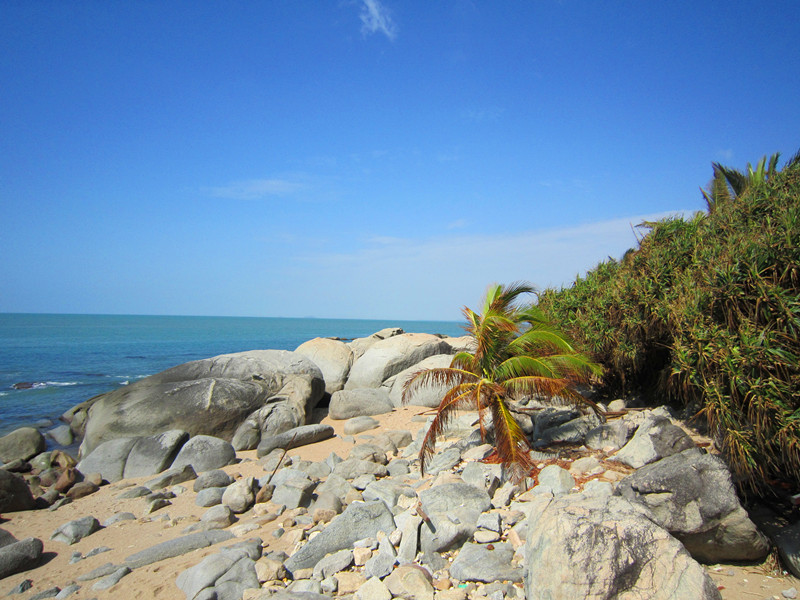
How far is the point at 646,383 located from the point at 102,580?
1094 centimetres

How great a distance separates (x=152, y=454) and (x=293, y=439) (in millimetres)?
3776

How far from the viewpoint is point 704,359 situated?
6027mm

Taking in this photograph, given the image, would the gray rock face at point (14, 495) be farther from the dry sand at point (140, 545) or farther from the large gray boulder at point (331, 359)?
the large gray boulder at point (331, 359)

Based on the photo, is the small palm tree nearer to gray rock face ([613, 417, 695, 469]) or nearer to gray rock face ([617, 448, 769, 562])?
gray rock face ([613, 417, 695, 469])

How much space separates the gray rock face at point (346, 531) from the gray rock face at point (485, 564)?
1.60 metres

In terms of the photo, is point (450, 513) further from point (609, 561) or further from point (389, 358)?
point (389, 358)

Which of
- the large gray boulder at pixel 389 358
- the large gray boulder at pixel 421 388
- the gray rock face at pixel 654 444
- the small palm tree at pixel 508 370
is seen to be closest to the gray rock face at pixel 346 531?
the small palm tree at pixel 508 370

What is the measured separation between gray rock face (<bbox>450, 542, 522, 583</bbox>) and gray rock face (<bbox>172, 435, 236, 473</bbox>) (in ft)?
29.0

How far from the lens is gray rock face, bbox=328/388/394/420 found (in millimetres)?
15961

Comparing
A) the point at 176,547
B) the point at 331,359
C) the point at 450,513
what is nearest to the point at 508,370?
the point at 450,513

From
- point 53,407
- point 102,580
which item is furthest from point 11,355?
point 102,580

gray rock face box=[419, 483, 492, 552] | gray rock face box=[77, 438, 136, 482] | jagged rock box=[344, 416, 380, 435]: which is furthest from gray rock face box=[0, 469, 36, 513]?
gray rock face box=[419, 483, 492, 552]

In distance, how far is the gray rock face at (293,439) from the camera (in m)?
13.2

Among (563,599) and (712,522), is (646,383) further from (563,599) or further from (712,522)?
(563,599)
